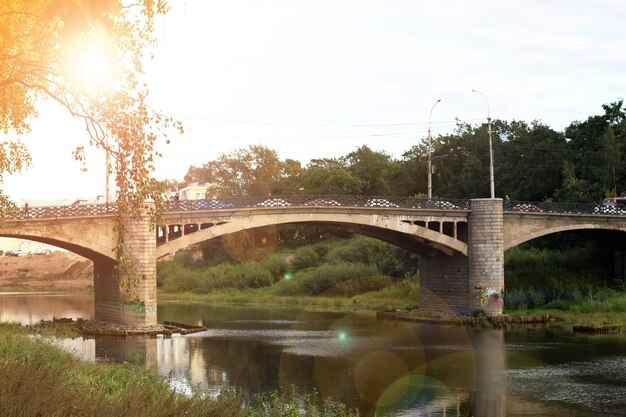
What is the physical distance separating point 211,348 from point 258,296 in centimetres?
4096

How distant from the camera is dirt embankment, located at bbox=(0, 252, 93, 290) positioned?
390 feet

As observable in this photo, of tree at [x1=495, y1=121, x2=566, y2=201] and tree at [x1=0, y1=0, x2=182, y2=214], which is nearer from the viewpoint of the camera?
tree at [x1=0, y1=0, x2=182, y2=214]

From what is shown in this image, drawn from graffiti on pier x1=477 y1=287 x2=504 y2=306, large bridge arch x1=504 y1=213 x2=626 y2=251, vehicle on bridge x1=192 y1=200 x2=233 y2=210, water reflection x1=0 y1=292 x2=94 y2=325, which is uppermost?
vehicle on bridge x1=192 y1=200 x2=233 y2=210

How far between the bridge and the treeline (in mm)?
10615

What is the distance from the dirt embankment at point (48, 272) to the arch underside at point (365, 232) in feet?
199

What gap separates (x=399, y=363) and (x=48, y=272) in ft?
307

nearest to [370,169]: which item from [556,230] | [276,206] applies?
[556,230]

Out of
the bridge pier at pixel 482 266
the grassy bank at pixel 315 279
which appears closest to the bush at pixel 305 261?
the grassy bank at pixel 315 279

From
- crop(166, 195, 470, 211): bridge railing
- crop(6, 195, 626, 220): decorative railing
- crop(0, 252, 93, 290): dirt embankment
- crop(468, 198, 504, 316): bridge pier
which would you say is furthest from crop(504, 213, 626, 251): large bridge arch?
crop(0, 252, 93, 290): dirt embankment

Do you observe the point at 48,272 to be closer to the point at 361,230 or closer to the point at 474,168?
the point at 474,168

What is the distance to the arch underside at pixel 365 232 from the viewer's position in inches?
2250

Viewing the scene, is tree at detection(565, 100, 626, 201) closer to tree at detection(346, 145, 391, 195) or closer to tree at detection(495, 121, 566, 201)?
tree at detection(495, 121, 566, 201)

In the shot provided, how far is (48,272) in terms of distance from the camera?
12431 centimetres

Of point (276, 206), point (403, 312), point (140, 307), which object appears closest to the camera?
point (140, 307)
